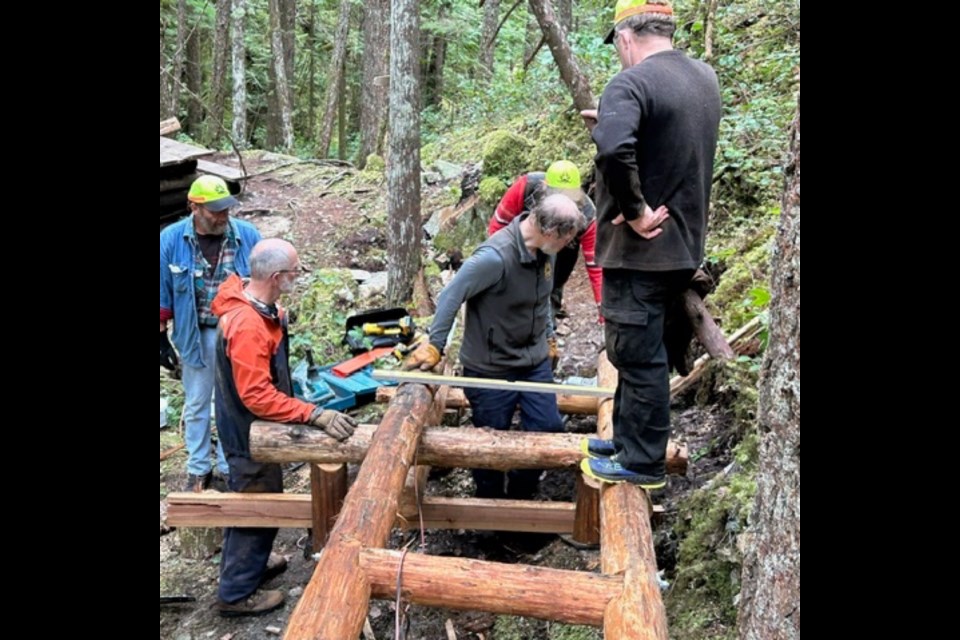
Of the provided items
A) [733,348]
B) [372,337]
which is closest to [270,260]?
[733,348]

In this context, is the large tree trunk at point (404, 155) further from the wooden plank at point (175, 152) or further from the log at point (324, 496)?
the wooden plank at point (175, 152)

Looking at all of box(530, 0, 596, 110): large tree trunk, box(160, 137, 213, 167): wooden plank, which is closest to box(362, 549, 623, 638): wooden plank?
box(530, 0, 596, 110): large tree trunk

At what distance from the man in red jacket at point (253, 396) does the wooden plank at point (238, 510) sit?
154 mm

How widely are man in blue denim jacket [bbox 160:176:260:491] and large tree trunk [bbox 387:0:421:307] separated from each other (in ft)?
10.8

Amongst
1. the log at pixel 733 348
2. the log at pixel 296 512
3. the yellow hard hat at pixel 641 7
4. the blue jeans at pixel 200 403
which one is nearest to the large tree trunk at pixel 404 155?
the blue jeans at pixel 200 403

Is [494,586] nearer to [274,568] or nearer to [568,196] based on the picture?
[274,568]

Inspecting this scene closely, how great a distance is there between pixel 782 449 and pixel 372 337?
5876 mm

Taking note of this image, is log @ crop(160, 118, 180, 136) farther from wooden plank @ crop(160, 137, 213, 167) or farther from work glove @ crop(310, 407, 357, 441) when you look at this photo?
work glove @ crop(310, 407, 357, 441)

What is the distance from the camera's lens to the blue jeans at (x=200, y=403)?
5.47 metres

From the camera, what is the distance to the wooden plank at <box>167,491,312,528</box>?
4.32m

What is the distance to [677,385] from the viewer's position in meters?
5.35

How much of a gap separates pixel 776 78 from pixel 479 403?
6.08 metres

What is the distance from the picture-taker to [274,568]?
4816mm
